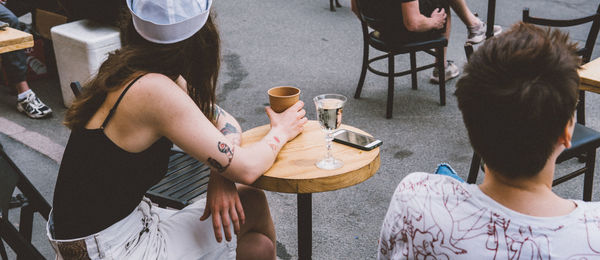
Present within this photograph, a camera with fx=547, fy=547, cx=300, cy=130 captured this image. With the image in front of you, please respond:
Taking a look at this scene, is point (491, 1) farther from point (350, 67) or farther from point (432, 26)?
point (350, 67)

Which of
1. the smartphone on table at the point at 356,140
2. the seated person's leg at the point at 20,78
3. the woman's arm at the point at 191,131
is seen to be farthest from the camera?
the seated person's leg at the point at 20,78

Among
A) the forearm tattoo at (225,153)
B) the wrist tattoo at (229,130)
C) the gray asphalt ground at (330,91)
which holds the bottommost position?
the gray asphalt ground at (330,91)

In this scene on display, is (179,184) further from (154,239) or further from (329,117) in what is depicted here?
(329,117)

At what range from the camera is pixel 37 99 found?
4562 millimetres

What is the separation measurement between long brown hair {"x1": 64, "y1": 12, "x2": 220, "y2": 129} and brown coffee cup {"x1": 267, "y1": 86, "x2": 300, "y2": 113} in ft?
0.93

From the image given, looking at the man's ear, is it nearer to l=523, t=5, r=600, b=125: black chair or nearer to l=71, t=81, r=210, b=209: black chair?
l=71, t=81, r=210, b=209: black chair

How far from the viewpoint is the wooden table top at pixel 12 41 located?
125 inches

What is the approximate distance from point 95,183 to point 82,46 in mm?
2815

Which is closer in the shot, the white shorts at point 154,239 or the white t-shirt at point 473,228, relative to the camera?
the white t-shirt at point 473,228

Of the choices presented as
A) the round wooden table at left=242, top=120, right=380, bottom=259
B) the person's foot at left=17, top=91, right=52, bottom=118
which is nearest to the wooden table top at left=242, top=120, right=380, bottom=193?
the round wooden table at left=242, top=120, right=380, bottom=259

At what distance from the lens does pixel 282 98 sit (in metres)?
2.10

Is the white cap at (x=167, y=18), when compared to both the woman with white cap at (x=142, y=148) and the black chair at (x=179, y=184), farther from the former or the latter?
the black chair at (x=179, y=184)

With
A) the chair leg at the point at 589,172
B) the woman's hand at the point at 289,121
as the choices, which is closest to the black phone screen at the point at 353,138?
the woman's hand at the point at 289,121

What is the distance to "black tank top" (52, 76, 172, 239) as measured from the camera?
5.52ft
